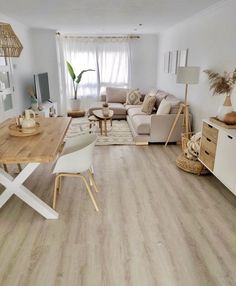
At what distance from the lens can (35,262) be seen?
75.7 inches

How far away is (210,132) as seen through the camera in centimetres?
309

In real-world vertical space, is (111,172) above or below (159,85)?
below

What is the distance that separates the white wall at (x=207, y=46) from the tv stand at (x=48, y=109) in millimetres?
3119

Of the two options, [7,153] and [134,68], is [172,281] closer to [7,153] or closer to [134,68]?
[7,153]

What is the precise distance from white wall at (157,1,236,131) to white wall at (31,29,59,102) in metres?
3.22

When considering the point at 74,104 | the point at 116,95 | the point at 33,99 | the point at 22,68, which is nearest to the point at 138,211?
the point at 33,99

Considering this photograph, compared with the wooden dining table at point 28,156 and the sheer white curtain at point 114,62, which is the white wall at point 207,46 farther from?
the wooden dining table at point 28,156

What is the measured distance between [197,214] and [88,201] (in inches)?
47.8

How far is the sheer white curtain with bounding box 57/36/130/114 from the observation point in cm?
722

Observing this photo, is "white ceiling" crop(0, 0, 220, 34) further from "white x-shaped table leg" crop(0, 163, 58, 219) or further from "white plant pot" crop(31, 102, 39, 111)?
"white x-shaped table leg" crop(0, 163, 58, 219)

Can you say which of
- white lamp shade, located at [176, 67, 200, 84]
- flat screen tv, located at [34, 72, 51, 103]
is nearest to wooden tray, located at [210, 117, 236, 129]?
white lamp shade, located at [176, 67, 200, 84]

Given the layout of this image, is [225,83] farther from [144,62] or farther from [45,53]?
[45,53]

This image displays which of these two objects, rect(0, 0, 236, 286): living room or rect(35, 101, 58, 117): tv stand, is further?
rect(35, 101, 58, 117): tv stand

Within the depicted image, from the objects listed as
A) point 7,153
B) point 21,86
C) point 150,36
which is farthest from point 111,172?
point 150,36
